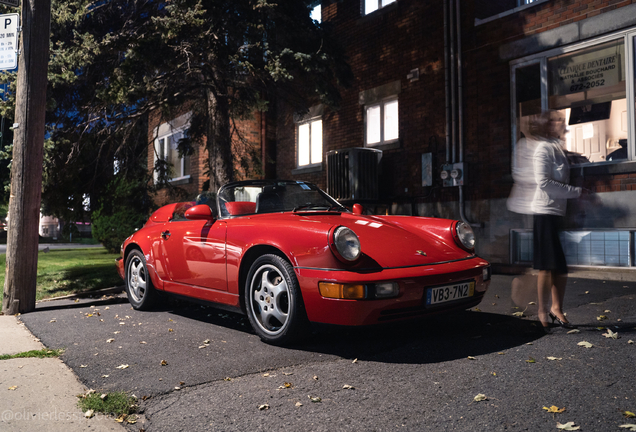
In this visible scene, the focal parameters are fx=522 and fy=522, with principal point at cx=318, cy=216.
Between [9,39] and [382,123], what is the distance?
7238 millimetres

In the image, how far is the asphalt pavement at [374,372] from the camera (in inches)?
102

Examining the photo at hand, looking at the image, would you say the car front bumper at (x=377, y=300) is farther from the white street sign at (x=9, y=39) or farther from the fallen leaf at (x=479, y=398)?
the white street sign at (x=9, y=39)

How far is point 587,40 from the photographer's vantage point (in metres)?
8.06

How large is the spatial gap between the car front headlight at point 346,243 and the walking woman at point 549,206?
1622mm

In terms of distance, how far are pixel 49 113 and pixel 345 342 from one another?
24.0 ft

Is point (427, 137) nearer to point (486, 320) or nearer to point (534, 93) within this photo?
point (534, 93)

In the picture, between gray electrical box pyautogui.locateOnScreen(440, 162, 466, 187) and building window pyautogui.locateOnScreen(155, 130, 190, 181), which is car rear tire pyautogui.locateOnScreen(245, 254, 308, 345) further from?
building window pyautogui.locateOnScreen(155, 130, 190, 181)

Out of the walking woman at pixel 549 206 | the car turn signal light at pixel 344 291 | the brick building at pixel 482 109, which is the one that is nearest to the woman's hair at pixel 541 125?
the walking woman at pixel 549 206

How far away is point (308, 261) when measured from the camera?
3703 millimetres

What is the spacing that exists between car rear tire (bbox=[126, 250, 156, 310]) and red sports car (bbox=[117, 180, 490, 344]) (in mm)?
375

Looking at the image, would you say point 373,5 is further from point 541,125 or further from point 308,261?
point 308,261

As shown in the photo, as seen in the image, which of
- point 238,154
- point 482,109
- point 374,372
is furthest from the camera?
point 238,154

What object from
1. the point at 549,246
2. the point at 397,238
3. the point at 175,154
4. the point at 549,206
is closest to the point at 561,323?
the point at 549,246

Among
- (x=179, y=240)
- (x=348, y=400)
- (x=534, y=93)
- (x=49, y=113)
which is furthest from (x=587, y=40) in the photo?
(x=49, y=113)
